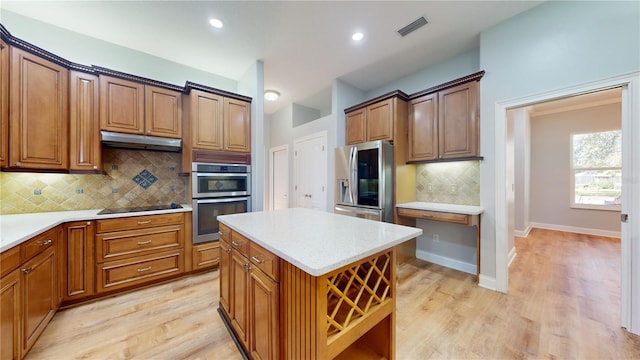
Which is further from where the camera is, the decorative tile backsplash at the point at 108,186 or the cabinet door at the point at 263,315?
the decorative tile backsplash at the point at 108,186

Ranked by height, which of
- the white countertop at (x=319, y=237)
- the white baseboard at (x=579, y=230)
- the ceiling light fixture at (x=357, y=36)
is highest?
the ceiling light fixture at (x=357, y=36)

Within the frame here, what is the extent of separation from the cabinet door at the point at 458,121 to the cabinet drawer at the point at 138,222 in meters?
3.42

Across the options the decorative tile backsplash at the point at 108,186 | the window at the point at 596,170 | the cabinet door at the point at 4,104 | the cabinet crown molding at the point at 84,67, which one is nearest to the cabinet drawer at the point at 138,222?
the decorative tile backsplash at the point at 108,186

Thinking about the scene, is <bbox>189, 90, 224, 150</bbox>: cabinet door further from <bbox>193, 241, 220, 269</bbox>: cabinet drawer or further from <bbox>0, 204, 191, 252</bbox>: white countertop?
<bbox>193, 241, 220, 269</bbox>: cabinet drawer

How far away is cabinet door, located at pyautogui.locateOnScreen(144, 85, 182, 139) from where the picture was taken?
268 cm

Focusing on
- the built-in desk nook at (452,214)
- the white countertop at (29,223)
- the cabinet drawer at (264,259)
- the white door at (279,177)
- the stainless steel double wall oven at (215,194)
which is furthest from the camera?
the white door at (279,177)

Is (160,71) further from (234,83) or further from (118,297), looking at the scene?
(118,297)

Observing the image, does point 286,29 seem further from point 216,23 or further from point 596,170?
point 596,170

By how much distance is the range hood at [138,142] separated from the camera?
2463 millimetres

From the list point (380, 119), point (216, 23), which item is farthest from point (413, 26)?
point (216, 23)

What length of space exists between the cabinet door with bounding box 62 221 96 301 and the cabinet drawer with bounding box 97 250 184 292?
0.08 m

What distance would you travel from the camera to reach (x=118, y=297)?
91.0 inches

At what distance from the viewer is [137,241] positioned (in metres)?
2.41

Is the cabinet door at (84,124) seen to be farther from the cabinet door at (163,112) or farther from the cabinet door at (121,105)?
the cabinet door at (163,112)
